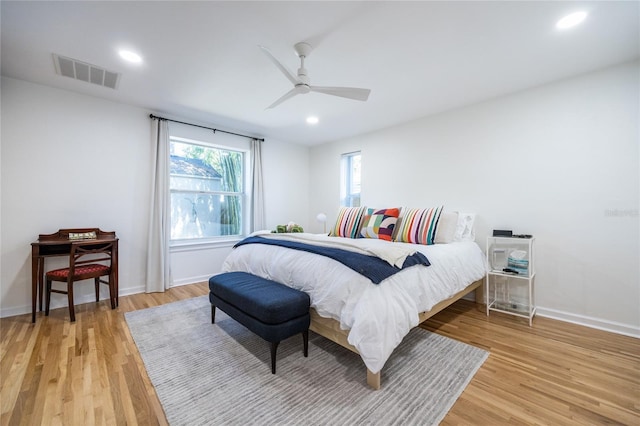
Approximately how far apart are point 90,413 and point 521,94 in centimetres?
445

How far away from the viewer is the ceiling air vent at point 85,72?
238 centimetres

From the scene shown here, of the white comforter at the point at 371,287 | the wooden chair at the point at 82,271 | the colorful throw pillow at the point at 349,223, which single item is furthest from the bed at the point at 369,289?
the wooden chair at the point at 82,271

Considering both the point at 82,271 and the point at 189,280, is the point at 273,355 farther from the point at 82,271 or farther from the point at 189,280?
the point at 189,280

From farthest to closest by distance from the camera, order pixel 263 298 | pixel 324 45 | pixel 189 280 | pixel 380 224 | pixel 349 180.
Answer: pixel 349 180 → pixel 189 280 → pixel 380 224 → pixel 324 45 → pixel 263 298

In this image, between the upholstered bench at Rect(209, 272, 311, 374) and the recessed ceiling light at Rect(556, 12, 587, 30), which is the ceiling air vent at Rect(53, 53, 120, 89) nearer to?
the upholstered bench at Rect(209, 272, 311, 374)

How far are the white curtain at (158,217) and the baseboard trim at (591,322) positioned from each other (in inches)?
178

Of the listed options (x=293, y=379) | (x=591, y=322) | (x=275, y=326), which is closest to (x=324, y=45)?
(x=275, y=326)

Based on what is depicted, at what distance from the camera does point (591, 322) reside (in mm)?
2465

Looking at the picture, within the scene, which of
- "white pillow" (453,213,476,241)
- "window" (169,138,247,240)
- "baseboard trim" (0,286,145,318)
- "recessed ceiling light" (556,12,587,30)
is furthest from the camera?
"window" (169,138,247,240)

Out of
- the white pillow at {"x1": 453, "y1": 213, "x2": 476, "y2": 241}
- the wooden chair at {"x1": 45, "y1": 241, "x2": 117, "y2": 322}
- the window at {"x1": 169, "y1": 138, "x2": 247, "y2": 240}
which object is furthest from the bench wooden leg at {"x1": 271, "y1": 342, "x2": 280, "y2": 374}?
the window at {"x1": 169, "y1": 138, "x2": 247, "y2": 240}

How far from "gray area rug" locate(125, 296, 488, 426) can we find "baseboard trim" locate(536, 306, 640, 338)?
1.29 meters

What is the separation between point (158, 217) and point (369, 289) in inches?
123

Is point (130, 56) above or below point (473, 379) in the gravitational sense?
above

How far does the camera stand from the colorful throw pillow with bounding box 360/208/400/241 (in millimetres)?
3273
